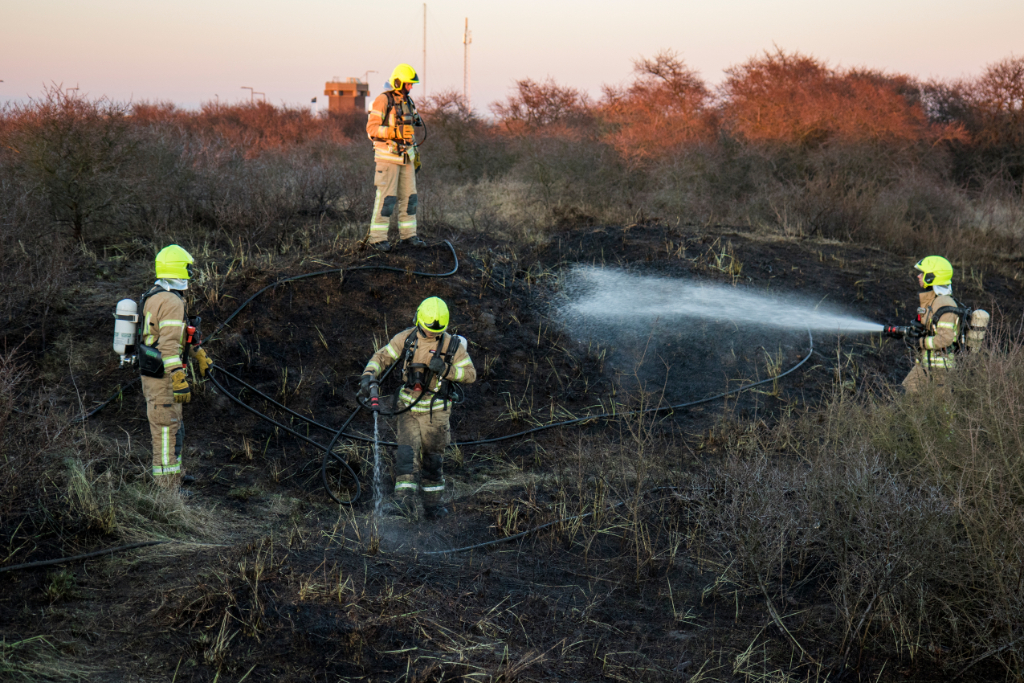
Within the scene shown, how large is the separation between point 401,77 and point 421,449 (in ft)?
14.5

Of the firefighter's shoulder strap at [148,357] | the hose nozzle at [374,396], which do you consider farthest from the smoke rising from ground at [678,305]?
the firefighter's shoulder strap at [148,357]

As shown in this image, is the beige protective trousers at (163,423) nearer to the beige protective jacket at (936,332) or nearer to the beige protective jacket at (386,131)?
the beige protective jacket at (386,131)

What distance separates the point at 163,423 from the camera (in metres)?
5.74

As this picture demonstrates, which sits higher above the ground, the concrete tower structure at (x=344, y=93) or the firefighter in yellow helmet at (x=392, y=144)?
the concrete tower structure at (x=344, y=93)

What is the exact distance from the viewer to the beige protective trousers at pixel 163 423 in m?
5.71

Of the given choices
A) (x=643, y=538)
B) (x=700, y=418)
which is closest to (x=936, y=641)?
(x=643, y=538)

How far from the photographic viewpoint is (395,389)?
7.73 m

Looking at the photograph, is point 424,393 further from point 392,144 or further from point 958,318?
point 958,318

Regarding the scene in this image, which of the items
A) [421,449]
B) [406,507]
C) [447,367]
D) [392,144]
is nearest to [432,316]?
[447,367]

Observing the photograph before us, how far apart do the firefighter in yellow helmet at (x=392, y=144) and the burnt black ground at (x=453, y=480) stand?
0.51m

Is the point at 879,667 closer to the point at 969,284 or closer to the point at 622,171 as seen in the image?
the point at 969,284

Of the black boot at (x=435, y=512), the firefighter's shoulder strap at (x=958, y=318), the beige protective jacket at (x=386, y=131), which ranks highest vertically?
the beige protective jacket at (x=386, y=131)

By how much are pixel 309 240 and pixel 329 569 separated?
19.6ft

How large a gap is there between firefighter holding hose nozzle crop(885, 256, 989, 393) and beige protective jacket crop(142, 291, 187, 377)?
6.03 m
